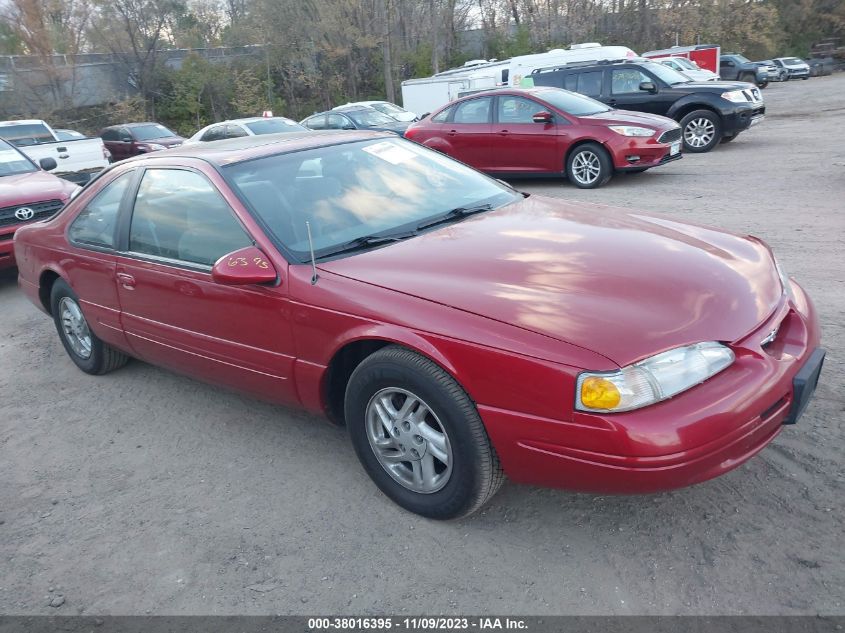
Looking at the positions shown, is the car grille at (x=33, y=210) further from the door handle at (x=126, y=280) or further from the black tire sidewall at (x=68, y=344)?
the door handle at (x=126, y=280)

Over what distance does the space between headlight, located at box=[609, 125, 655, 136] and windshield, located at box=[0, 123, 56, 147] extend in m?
13.2

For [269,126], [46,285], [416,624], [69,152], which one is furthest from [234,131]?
[416,624]

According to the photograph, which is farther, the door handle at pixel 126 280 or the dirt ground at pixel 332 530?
the door handle at pixel 126 280

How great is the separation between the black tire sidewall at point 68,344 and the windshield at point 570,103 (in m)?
8.05

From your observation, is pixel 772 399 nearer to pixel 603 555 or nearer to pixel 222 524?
pixel 603 555

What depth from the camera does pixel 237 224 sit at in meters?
3.52

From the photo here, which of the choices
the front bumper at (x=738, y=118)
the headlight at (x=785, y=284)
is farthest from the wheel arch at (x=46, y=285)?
the front bumper at (x=738, y=118)

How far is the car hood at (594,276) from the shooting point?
8.55 ft

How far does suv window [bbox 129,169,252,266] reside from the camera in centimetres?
361

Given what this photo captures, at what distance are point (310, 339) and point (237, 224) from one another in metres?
0.74

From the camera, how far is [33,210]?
25.9ft

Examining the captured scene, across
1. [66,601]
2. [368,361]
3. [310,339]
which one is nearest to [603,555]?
[368,361]

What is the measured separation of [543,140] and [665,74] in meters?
4.10

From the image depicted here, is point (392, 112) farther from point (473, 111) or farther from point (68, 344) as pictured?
point (68, 344)
